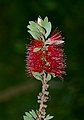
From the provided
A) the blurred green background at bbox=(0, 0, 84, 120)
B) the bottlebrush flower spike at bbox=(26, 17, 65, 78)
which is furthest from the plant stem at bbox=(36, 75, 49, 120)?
the blurred green background at bbox=(0, 0, 84, 120)

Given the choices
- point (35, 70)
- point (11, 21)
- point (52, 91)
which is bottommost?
point (35, 70)

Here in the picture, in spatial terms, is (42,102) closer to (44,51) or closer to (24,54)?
(44,51)

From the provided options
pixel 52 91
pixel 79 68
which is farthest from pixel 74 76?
pixel 52 91

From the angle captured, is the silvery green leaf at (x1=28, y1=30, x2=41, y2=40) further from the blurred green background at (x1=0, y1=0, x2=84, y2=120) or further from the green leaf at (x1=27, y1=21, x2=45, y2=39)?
the blurred green background at (x1=0, y1=0, x2=84, y2=120)

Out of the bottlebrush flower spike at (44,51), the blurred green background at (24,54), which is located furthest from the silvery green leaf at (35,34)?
the blurred green background at (24,54)

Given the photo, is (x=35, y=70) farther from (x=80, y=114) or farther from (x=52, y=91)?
(x=52, y=91)

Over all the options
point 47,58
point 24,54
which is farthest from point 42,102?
point 24,54
